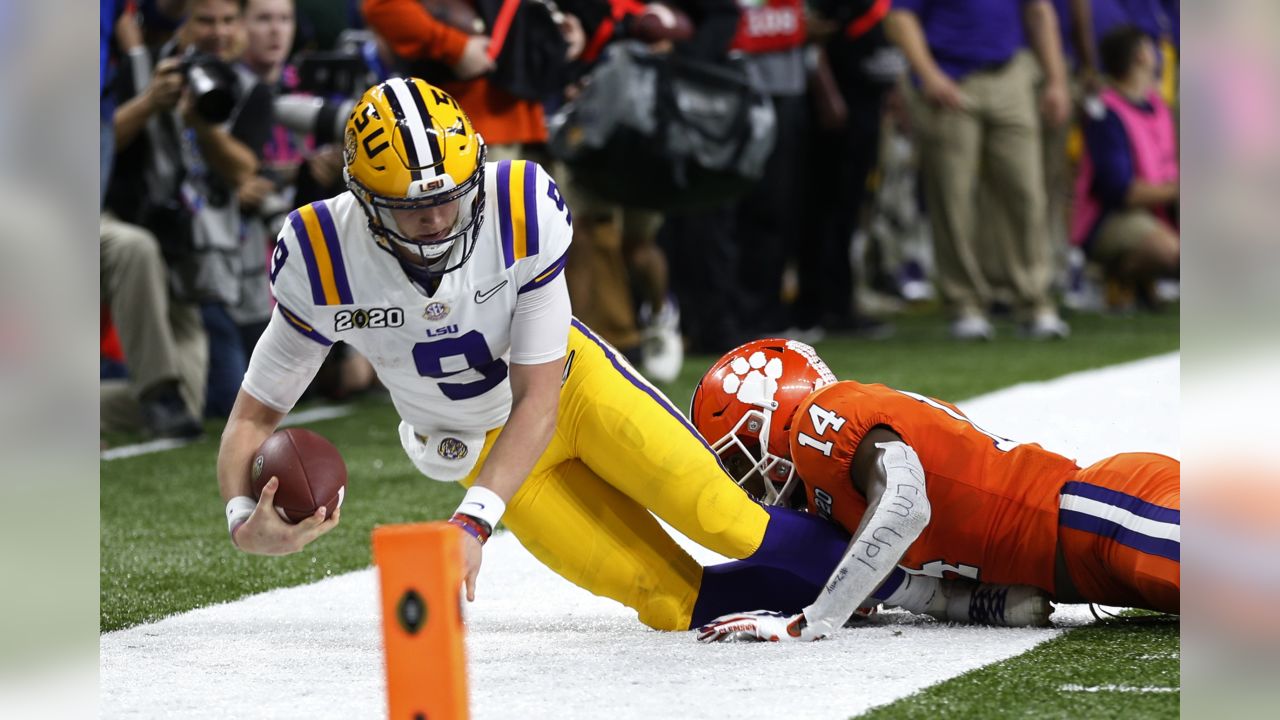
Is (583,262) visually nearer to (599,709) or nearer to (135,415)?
(135,415)

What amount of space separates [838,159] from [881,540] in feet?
22.1

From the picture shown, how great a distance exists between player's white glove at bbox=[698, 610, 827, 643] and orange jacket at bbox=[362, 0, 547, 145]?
3.09 meters

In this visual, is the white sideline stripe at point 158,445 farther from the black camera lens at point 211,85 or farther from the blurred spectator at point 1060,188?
the blurred spectator at point 1060,188

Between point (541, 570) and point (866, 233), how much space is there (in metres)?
8.85

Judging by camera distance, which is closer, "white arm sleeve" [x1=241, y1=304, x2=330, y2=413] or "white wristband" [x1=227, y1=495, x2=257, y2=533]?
"white wristband" [x1=227, y1=495, x2=257, y2=533]

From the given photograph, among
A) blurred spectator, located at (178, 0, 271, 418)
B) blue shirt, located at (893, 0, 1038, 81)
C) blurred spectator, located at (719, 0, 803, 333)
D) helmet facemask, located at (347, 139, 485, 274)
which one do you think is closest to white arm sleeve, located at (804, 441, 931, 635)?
helmet facemask, located at (347, 139, 485, 274)

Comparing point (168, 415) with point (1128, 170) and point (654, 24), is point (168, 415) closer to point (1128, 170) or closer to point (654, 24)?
point (654, 24)

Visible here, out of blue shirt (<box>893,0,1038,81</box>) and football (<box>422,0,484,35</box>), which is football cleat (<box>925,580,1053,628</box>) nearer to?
football (<box>422,0,484,35</box>)

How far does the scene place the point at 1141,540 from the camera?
11.6ft

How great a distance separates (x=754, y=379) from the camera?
13.4 feet

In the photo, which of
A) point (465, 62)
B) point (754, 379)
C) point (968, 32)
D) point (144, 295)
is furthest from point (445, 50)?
point (968, 32)

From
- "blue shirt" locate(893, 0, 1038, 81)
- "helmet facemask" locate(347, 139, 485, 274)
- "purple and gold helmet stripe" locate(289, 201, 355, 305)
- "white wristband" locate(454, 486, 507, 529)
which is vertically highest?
"helmet facemask" locate(347, 139, 485, 274)

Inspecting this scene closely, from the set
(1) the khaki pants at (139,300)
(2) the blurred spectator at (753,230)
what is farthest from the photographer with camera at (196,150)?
(2) the blurred spectator at (753,230)

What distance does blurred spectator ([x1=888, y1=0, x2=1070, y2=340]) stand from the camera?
9094 mm
